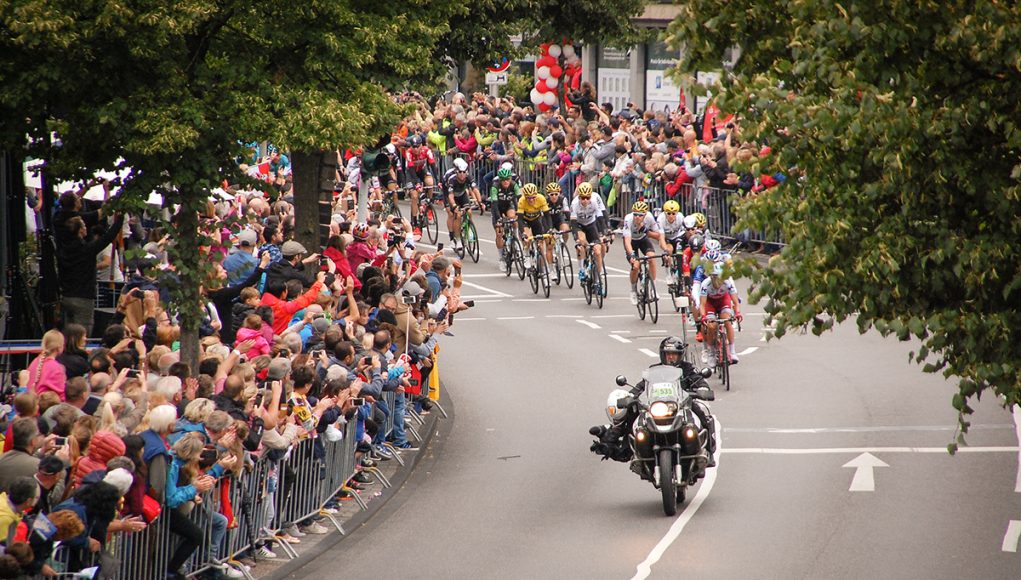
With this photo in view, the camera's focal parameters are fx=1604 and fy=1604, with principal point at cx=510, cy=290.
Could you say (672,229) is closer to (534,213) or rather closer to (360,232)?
(534,213)

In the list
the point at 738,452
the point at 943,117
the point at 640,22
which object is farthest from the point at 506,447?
the point at 640,22

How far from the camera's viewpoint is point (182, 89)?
13562 millimetres

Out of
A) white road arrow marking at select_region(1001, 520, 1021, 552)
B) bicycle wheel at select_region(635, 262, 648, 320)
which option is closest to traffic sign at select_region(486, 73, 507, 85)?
bicycle wheel at select_region(635, 262, 648, 320)

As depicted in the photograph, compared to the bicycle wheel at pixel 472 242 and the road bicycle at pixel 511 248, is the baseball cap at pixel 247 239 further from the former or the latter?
the bicycle wheel at pixel 472 242

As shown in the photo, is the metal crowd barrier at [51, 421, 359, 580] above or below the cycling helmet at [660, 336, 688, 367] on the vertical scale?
below

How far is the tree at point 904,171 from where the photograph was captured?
30.7 ft

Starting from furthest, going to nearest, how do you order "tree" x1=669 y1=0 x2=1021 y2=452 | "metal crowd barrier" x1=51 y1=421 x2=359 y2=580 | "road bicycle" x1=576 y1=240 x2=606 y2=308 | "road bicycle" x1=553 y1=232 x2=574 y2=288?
"road bicycle" x1=553 y1=232 x2=574 y2=288 < "road bicycle" x1=576 y1=240 x2=606 y2=308 < "metal crowd barrier" x1=51 y1=421 x2=359 y2=580 < "tree" x1=669 y1=0 x2=1021 y2=452

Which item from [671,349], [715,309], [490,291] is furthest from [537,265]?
[671,349]

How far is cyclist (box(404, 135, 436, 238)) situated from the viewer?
114ft

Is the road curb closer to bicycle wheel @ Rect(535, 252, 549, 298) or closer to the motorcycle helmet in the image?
the motorcycle helmet

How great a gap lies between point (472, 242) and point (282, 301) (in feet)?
52.4

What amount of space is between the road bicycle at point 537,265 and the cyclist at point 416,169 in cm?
530

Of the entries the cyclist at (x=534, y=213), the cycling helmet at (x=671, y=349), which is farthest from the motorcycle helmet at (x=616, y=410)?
the cyclist at (x=534, y=213)

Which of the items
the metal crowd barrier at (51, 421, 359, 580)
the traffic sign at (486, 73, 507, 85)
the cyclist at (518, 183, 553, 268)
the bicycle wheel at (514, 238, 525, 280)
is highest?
the traffic sign at (486, 73, 507, 85)
